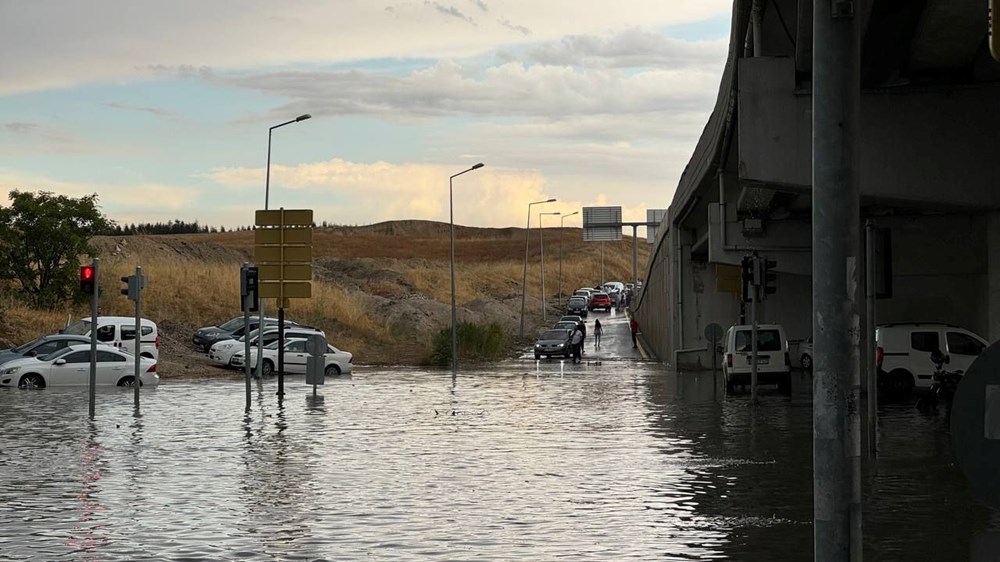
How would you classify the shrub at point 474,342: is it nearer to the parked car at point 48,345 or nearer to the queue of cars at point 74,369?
the parked car at point 48,345

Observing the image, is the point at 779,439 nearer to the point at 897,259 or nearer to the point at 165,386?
the point at 897,259

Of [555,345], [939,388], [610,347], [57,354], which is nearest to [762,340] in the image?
[939,388]


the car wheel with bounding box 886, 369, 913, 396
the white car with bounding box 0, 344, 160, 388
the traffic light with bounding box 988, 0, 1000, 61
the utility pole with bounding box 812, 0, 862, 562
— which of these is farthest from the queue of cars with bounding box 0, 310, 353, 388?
the traffic light with bounding box 988, 0, 1000, 61

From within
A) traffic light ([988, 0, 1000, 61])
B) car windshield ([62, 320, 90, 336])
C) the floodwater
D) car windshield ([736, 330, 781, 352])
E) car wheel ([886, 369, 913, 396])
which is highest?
traffic light ([988, 0, 1000, 61])

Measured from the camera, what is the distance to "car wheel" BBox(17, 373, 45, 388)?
41656 millimetres

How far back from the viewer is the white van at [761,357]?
3650cm

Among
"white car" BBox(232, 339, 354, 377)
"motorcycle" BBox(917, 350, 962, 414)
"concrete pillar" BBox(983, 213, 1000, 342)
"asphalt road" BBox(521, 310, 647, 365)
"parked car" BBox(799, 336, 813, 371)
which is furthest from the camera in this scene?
"asphalt road" BBox(521, 310, 647, 365)

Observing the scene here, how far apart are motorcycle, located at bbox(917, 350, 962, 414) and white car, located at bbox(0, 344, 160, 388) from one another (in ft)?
76.8

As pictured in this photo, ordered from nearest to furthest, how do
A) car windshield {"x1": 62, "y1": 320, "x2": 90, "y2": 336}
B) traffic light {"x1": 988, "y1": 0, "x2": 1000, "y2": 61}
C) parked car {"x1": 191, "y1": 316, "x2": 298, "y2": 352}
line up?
traffic light {"x1": 988, "y1": 0, "x2": 1000, "y2": 61}, car windshield {"x1": 62, "y1": 320, "x2": 90, "y2": 336}, parked car {"x1": 191, "y1": 316, "x2": 298, "y2": 352}

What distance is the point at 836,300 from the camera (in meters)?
8.11

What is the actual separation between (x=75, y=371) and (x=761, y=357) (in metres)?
20.5

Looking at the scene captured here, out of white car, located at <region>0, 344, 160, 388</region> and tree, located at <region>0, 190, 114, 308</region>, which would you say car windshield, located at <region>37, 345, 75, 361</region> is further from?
tree, located at <region>0, 190, 114, 308</region>

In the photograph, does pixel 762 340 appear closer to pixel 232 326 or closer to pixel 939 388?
pixel 939 388

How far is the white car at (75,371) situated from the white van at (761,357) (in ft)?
57.3
